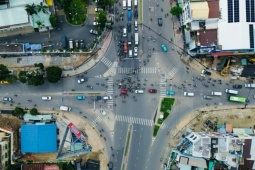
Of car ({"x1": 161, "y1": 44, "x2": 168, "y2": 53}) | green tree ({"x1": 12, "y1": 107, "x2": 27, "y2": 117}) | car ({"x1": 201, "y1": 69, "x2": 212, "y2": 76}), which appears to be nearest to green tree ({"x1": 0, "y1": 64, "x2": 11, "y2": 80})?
green tree ({"x1": 12, "y1": 107, "x2": 27, "y2": 117})

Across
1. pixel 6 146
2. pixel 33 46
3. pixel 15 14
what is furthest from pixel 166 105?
pixel 15 14

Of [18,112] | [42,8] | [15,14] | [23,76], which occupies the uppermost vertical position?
[42,8]

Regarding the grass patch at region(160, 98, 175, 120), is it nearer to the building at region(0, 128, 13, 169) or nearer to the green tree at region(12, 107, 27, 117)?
the green tree at region(12, 107, 27, 117)

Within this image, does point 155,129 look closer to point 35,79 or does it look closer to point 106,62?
point 106,62

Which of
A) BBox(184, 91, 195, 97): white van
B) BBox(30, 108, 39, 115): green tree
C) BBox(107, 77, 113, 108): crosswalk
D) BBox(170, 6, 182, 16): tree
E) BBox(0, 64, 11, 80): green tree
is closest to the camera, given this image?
BBox(170, 6, 182, 16): tree

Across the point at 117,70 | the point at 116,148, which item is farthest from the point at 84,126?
the point at 117,70

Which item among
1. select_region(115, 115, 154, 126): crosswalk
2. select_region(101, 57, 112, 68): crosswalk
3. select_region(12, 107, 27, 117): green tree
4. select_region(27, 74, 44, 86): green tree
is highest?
select_region(101, 57, 112, 68): crosswalk

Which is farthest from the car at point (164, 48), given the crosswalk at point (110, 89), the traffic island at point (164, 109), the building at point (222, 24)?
the crosswalk at point (110, 89)
